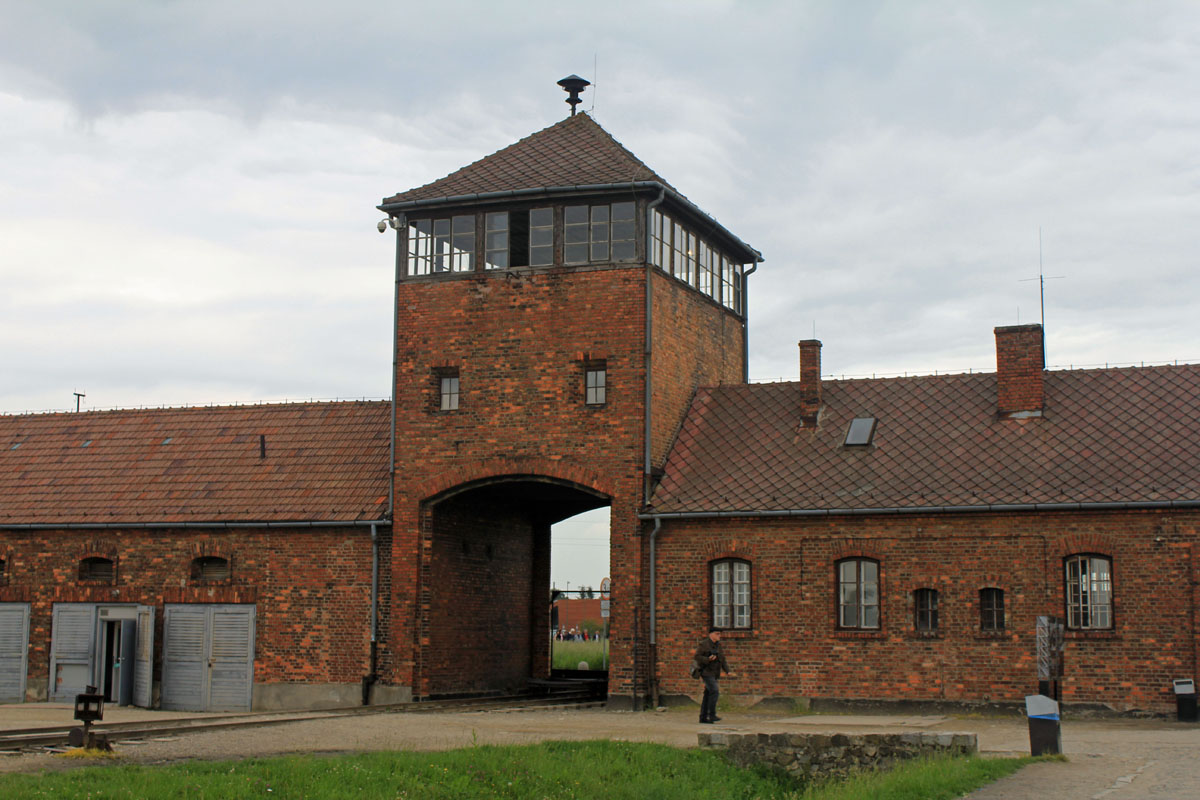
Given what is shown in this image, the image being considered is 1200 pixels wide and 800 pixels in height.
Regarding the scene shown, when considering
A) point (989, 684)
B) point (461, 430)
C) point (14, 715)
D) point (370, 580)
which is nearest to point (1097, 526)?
point (989, 684)

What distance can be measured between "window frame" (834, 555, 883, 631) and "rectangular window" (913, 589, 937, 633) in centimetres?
63

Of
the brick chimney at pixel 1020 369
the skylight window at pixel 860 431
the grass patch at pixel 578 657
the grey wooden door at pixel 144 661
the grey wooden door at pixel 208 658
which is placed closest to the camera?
the brick chimney at pixel 1020 369

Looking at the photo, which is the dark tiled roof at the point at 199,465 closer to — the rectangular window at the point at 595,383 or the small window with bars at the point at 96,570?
the small window with bars at the point at 96,570

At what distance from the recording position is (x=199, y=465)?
30.1 m

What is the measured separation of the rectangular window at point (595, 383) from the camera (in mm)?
26391

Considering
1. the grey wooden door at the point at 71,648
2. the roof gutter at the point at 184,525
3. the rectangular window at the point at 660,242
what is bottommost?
the grey wooden door at the point at 71,648

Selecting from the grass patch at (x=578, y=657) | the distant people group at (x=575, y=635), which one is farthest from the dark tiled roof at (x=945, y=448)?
the distant people group at (x=575, y=635)

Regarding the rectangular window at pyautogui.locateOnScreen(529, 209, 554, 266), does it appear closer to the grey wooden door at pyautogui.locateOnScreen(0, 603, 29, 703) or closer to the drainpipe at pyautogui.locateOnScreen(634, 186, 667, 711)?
the drainpipe at pyautogui.locateOnScreen(634, 186, 667, 711)

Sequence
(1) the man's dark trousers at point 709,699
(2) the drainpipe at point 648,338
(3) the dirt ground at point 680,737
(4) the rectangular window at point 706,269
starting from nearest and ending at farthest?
(3) the dirt ground at point 680,737 → (1) the man's dark trousers at point 709,699 → (2) the drainpipe at point 648,338 → (4) the rectangular window at point 706,269

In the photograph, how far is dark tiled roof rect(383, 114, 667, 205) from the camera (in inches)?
1052

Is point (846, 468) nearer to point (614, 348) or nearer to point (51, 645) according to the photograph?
point (614, 348)

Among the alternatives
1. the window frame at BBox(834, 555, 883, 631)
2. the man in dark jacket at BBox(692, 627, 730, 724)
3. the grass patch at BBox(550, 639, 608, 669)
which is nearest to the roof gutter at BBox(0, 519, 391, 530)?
the man in dark jacket at BBox(692, 627, 730, 724)

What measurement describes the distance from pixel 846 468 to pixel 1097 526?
4.49 metres

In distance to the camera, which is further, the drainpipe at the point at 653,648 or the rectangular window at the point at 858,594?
the drainpipe at the point at 653,648
